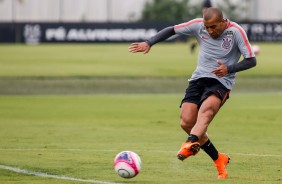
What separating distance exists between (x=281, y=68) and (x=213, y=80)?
1133 inches

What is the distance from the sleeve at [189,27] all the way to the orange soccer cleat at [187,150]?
1734 mm

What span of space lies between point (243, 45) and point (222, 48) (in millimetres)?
312

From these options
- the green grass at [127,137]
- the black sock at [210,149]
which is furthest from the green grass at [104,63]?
the black sock at [210,149]

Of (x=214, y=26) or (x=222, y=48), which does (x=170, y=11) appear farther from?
(x=214, y=26)

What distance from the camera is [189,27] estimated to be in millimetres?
12305

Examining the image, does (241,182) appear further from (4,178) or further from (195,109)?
(4,178)

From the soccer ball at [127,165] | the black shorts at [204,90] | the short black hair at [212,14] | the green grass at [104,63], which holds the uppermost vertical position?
the short black hair at [212,14]

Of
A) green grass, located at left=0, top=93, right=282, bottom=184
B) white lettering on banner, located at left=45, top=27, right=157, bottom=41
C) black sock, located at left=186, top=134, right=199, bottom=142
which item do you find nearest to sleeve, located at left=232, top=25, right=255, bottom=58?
black sock, located at left=186, top=134, right=199, bottom=142

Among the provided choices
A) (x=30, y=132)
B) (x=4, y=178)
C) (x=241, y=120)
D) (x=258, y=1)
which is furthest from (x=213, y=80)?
(x=258, y=1)

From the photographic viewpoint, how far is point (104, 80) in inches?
1357

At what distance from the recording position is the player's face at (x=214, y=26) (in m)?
11.7

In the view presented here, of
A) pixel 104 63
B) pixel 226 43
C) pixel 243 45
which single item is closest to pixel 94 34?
pixel 104 63

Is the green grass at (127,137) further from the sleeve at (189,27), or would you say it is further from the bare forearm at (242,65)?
the sleeve at (189,27)

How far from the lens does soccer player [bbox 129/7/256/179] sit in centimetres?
1166
